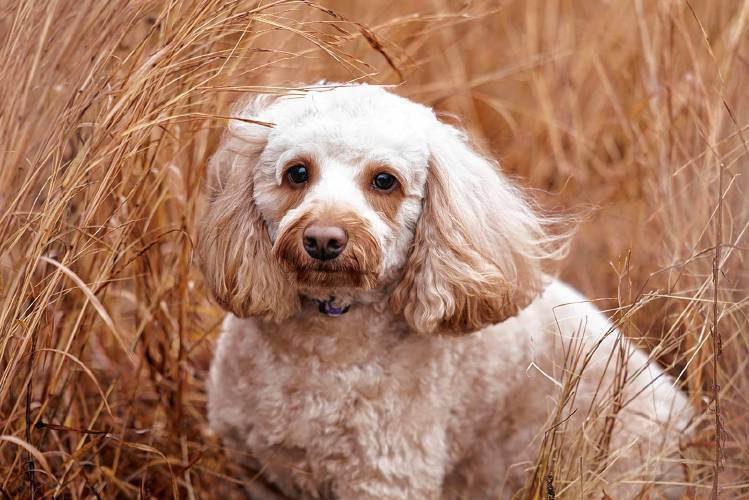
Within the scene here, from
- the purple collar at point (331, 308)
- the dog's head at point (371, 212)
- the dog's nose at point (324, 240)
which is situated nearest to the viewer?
the dog's nose at point (324, 240)

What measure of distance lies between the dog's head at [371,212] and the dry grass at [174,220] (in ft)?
0.43

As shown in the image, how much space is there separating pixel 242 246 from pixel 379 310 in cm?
37

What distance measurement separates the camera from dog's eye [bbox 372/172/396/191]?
2.11m

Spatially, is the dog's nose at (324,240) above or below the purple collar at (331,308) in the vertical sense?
above

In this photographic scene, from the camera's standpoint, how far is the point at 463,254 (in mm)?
2156

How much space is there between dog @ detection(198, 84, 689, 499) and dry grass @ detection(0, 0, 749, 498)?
0.12 metres

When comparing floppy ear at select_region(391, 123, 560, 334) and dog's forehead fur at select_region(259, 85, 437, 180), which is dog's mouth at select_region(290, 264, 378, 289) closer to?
floppy ear at select_region(391, 123, 560, 334)

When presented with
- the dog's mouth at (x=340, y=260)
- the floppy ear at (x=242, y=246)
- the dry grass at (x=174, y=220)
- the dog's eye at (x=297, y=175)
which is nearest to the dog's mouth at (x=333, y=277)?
the dog's mouth at (x=340, y=260)

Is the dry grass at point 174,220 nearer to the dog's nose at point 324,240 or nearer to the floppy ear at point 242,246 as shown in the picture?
the floppy ear at point 242,246

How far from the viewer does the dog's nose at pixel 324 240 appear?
1.92m

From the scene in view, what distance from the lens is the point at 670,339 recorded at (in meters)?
2.30

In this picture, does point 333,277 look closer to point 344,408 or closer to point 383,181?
point 383,181

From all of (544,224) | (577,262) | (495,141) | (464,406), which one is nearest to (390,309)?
(464,406)


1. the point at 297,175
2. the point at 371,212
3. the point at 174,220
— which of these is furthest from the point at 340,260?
the point at 174,220
